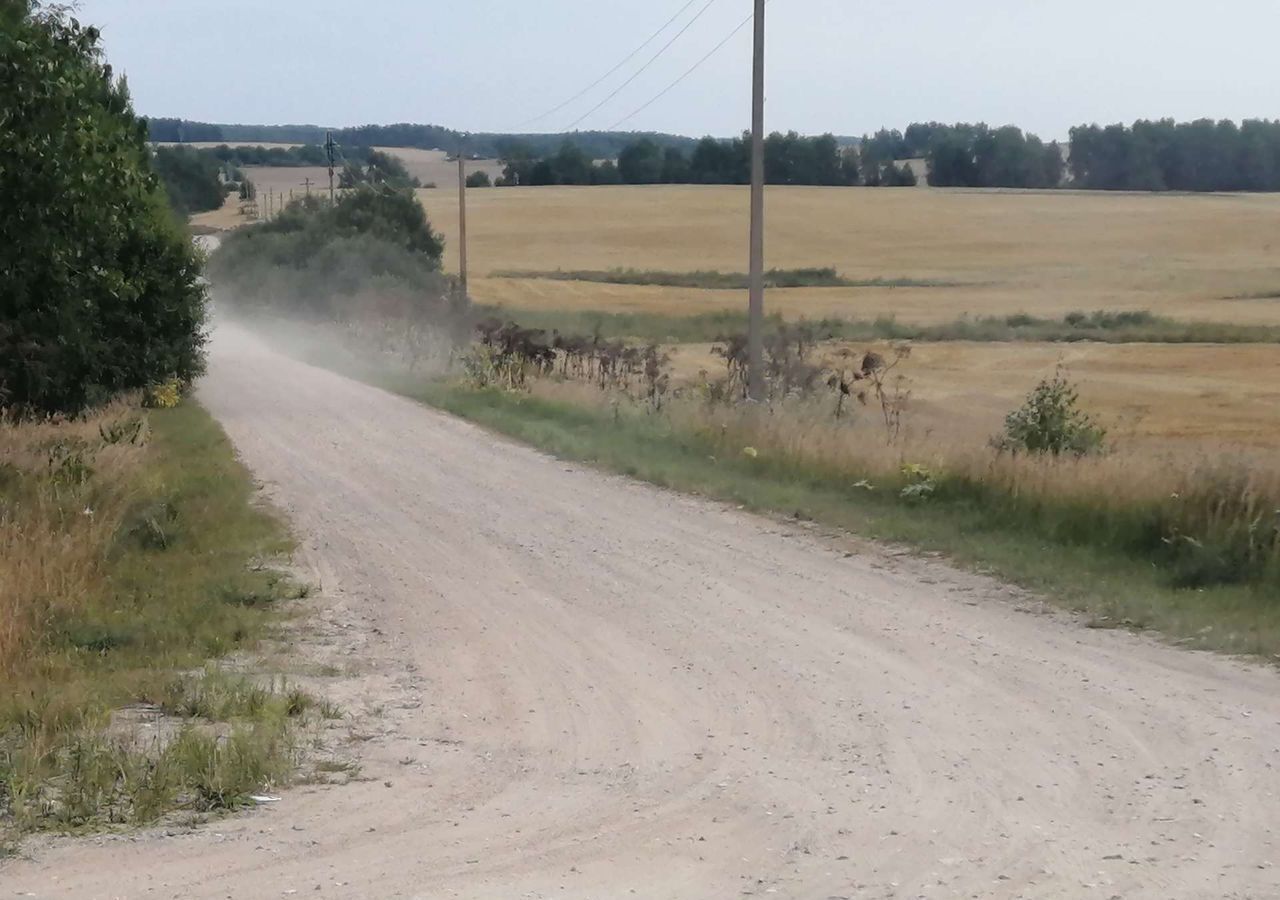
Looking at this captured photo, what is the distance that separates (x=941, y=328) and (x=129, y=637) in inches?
2020

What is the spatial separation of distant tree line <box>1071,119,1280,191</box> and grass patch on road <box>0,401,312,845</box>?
104 m

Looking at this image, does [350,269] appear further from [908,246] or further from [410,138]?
[410,138]

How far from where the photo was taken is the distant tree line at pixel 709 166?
365ft

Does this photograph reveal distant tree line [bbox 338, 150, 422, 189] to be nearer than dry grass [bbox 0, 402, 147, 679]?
No

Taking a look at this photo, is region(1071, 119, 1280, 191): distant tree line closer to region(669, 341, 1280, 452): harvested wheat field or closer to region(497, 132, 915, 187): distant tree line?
region(497, 132, 915, 187): distant tree line

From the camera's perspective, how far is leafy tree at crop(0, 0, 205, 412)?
603 inches

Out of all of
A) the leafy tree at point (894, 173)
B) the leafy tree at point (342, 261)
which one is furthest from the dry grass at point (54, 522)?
the leafy tree at point (894, 173)

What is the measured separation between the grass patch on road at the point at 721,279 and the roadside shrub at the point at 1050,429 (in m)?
56.0

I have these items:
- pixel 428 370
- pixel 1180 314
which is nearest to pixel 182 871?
pixel 428 370

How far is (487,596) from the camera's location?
11375 mm

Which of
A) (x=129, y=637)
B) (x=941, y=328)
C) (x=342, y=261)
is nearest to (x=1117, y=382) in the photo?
(x=941, y=328)

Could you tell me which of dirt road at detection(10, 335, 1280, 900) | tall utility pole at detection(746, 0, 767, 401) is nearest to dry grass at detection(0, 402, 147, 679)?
dirt road at detection(10, 335, 1280, 900)

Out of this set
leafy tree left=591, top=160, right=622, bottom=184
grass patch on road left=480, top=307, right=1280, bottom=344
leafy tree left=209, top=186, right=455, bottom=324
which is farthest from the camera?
leafy tree left=591, top=160, right=622, bottom=184

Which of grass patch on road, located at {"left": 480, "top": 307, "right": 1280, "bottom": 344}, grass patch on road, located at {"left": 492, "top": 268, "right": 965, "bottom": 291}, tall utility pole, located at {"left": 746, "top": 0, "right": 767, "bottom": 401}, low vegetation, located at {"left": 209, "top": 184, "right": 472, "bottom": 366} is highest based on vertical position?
tall utility pole, located at {"left": 746, "top": 0, "right": 767, "bottom": 401}
